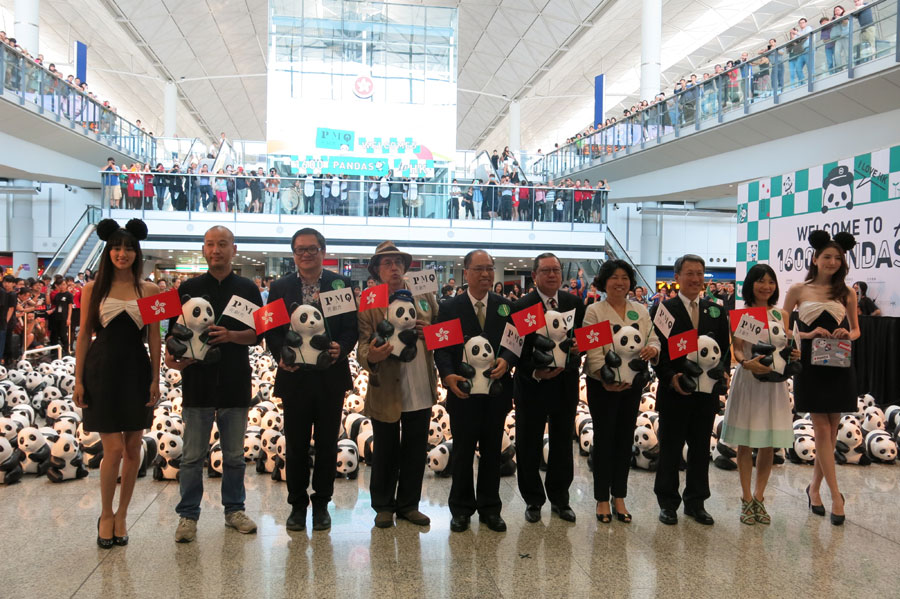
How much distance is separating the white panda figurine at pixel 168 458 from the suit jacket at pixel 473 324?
8.29 feet

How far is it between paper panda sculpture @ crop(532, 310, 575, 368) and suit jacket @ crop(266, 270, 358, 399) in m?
1.13

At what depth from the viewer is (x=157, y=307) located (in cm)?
384

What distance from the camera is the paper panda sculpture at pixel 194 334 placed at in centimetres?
390

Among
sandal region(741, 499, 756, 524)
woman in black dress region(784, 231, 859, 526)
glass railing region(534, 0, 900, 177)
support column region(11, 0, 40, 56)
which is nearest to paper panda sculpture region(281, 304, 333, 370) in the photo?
sandal region(741, 499, 756, 524)

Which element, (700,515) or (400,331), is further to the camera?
(700,515)

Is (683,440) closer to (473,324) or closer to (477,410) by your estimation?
(477,410)

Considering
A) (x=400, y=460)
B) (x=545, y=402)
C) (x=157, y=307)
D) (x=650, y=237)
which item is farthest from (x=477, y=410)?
(x=650, y=237)

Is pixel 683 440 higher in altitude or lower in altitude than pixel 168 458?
higher

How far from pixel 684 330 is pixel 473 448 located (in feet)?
5.17

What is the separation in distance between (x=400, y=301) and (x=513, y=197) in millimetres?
16826

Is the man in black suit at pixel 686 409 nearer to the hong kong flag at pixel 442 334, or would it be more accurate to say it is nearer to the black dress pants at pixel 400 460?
the hong kong flag at pixel 442 334

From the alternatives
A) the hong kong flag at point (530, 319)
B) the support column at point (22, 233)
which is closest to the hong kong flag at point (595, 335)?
the hong kong flag at point (530, 319)

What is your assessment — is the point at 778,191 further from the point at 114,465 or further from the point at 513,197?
the point at 513,197

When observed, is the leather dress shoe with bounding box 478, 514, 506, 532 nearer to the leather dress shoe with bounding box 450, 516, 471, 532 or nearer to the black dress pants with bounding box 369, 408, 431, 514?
the leather dress shoe with bounding box 450, 516, 471, 532
